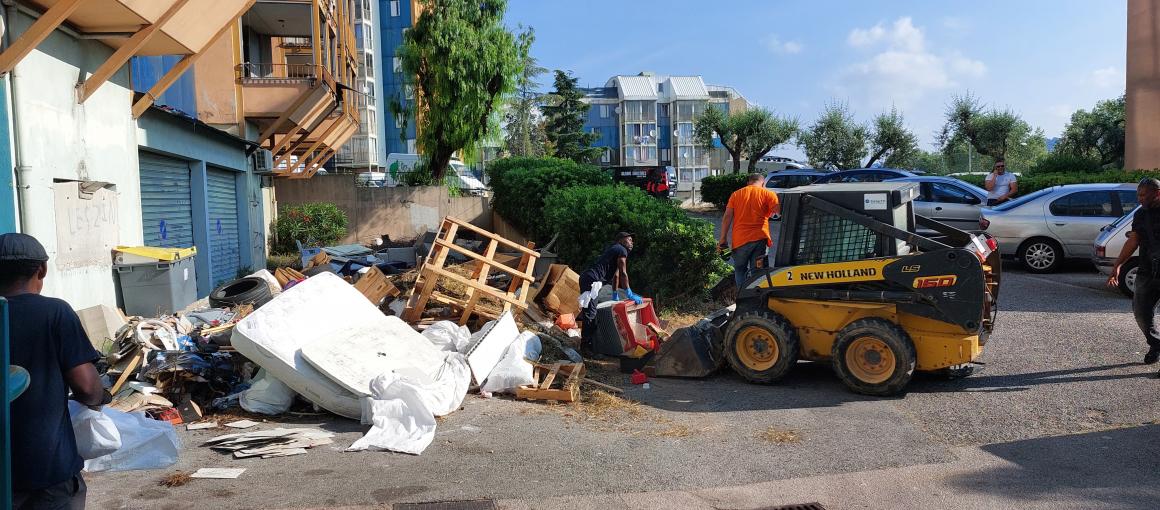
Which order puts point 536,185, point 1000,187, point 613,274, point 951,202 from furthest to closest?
1. point 536,185
2. point 951,202
3. point 1000,187
4. point 613,274

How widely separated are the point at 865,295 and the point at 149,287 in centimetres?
771

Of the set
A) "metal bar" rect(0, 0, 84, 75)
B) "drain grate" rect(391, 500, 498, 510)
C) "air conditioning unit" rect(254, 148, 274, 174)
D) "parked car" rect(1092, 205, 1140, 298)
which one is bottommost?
"drain grate" rect(391, 500, 498, 510)

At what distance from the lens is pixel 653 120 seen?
7700cm

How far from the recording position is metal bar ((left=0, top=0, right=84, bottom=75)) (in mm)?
7191

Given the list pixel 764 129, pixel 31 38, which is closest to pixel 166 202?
pixel 31 38

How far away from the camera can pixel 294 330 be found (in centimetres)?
651

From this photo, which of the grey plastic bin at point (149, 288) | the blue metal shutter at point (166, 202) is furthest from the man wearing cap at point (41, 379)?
the blue metal shutter at point (166, 202)

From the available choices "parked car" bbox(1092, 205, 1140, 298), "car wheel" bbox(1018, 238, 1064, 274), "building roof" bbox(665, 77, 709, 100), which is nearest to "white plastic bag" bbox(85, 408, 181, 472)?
"parked car" bbox(1092, 205, 1140, 298)

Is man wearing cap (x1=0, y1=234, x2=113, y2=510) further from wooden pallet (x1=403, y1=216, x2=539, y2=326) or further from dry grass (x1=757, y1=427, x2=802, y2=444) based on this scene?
wooden pallet (x1=403, y1=216, x2=539, y2=326)

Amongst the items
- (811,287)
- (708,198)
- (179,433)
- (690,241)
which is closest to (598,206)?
(690,241)

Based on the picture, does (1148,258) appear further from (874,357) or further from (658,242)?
(658,242)

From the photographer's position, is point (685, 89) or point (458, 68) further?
point (685, 89)

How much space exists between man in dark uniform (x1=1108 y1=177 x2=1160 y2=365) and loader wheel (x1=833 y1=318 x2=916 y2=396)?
244 cm

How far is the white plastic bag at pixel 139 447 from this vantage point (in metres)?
5.16
